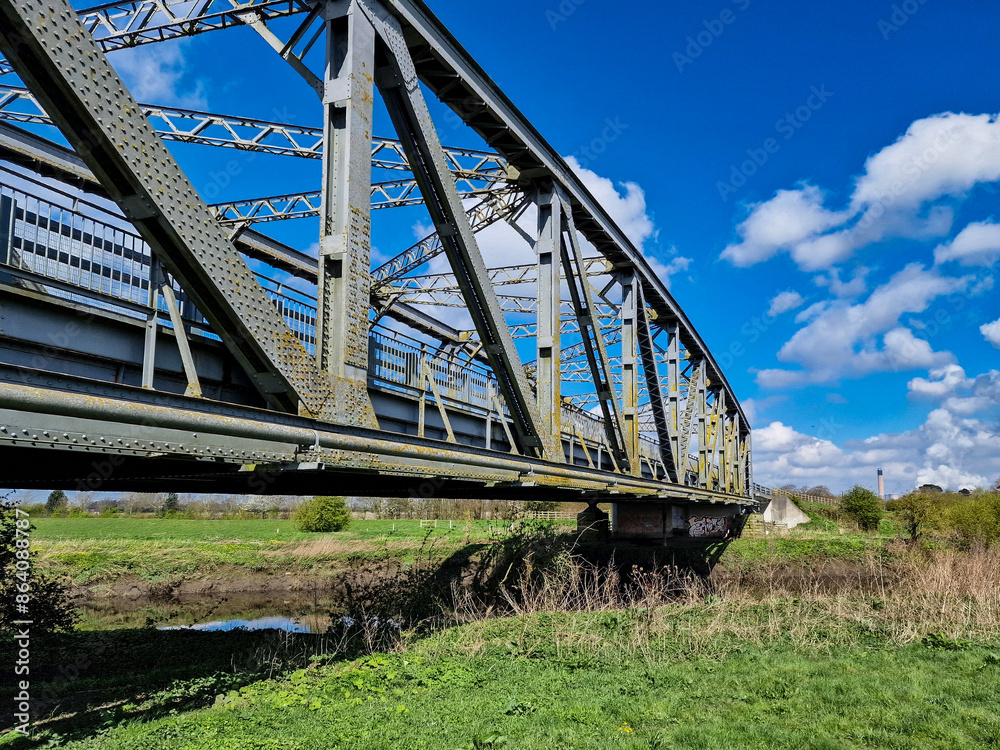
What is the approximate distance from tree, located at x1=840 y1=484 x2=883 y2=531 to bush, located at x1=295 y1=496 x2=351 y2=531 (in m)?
36.7

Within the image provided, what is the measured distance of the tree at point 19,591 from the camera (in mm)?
14875

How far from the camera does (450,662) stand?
400 inches

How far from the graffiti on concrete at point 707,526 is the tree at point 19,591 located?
28123mm

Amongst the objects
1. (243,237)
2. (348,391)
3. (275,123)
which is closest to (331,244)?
(348,391)

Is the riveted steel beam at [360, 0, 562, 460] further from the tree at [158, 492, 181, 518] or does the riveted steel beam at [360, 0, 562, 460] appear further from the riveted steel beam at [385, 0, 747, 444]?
the tree at [158, 492, 181, 518]

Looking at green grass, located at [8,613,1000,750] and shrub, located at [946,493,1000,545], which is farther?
shrub, located at [946,493,1000,545]

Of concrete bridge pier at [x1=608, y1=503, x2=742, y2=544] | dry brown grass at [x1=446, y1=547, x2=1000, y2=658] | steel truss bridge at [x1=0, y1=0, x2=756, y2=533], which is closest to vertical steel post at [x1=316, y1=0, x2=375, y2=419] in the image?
steel truss bridge at [x1=0, y1=0, x2=756, y2=533]

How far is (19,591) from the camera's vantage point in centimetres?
1515

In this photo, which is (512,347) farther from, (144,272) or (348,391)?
(144,272)

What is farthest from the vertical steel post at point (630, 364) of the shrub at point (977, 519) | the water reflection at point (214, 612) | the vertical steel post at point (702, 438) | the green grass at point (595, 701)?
the shrub at point (977, 519)

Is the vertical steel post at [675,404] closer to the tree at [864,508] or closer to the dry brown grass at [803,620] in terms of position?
the dry brown grass at [803,620]

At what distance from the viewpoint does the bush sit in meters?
45.1

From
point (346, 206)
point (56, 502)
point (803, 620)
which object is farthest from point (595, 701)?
point (56, 502)

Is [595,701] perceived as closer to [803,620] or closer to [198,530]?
[803,620]
